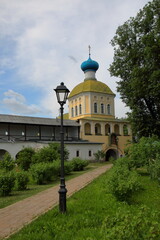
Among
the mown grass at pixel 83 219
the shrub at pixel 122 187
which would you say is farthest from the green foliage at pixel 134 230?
the shrub at pixel 122 187

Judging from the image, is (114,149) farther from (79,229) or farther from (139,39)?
(79,229)

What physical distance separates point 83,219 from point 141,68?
13754 mm

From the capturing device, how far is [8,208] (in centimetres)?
668

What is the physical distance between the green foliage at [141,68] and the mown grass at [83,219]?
1026 cm

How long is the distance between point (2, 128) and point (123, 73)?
16.4 metres

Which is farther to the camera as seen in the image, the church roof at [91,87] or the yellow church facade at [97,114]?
the church roof at [91,87]

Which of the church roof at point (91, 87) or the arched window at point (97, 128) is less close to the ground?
the church roof at point (91, 87)

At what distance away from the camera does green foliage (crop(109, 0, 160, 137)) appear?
16.0 meters

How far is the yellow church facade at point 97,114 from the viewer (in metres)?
33.2

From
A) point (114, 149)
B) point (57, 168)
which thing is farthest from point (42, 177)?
point (114, 149)

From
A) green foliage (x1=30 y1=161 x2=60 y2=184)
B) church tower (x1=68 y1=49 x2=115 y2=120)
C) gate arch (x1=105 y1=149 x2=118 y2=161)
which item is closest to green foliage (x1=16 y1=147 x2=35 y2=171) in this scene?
green foliage (x1=30 y1=161 x2=60 y2=184)

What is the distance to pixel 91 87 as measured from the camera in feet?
114

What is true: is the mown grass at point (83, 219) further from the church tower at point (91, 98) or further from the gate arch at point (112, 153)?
the church tower at point (91, 98)

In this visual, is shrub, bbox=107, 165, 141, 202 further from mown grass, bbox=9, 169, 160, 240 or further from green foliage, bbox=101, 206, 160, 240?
green foliage, bbox=101, 206, 160, 240
